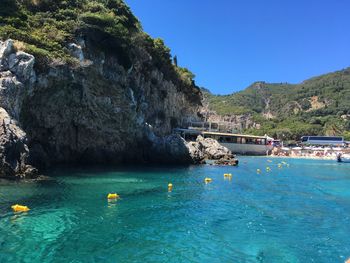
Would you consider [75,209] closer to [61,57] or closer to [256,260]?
[256,260]

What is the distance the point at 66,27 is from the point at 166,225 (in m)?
34.6

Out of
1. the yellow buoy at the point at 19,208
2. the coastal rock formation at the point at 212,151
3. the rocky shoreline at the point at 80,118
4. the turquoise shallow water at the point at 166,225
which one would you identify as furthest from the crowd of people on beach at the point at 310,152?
the yellow buoy at the point at 19,208

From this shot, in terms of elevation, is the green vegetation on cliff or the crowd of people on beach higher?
the green vegetation on cliff

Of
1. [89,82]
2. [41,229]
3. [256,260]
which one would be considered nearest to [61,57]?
[89,82]

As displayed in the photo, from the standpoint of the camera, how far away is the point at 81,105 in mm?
46375

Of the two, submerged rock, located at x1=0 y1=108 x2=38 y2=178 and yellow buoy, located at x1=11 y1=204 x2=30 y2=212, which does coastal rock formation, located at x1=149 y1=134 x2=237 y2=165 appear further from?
yellow buoy, located at x1=11 y1=204 x2=30 y2=212

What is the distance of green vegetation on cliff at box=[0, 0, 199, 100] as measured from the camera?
40375 millimetres

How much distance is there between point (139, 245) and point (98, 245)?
69.7 inches

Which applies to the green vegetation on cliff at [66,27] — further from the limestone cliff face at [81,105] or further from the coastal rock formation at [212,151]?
the coastal rock formation at [212,151]

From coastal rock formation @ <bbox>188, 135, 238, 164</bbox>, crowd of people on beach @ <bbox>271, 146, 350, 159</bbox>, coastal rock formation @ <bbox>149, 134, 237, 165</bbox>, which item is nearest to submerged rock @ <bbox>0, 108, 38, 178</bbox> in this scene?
coastal rock formation @ <bbox>149, 134, 237, 165</bbox>

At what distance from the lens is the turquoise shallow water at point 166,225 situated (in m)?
15.7

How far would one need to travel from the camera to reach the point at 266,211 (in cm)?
2545

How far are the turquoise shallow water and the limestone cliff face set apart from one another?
9.32m

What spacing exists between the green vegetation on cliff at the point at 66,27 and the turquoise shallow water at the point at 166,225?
1605 centimetres
